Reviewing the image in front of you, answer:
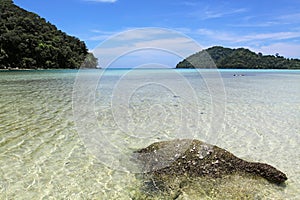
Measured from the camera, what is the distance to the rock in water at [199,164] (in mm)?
5156

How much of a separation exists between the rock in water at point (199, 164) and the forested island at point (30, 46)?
6179cm

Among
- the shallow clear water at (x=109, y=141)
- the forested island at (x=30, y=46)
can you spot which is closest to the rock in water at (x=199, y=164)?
the shallow clear water at (x=109, y=141)

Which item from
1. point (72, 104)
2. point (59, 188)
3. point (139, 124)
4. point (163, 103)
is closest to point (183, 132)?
point (139, 124)

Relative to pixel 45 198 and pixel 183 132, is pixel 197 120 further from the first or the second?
pixel 45 198

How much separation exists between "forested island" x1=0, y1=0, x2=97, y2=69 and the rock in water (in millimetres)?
61793

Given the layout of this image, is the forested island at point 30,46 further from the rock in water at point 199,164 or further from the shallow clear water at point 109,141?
the rock in water at point 199,164

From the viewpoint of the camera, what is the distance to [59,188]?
4805 millimetres

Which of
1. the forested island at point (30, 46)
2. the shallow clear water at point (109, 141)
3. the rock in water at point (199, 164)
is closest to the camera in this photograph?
the shallow clear water at point (109, 141)

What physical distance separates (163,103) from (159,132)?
A: 20.1 ft

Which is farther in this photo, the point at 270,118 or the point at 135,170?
the point at 270,118

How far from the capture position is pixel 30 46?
82.1 metres

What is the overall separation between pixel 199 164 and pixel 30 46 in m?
88.4

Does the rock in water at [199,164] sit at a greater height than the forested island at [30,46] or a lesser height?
lesser

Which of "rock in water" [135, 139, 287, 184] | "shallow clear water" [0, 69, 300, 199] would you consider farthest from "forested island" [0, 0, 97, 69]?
"rock in water" [135, 139, 287, 184]
